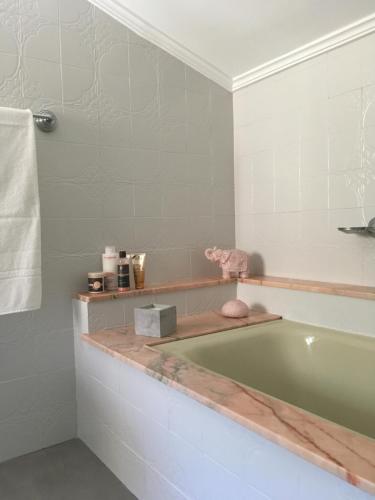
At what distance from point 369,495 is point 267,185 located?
1535 millimetres

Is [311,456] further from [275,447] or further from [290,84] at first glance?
[290,84]

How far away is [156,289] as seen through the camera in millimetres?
1828

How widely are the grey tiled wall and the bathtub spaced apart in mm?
536

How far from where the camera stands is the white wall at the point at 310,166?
5.54ft

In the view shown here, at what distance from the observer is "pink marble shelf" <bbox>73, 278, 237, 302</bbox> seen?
5.51 feet

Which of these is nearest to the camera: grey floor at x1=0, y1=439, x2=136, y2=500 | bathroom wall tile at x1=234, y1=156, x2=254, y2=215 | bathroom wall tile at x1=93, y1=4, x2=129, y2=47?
grey floor at x1=0, y1=439, x2=136, y2=500

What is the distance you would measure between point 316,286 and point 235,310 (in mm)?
354

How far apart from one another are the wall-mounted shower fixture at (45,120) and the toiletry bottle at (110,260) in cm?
52

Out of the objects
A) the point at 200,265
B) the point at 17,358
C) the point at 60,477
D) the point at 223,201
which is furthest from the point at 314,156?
the point at 60,477

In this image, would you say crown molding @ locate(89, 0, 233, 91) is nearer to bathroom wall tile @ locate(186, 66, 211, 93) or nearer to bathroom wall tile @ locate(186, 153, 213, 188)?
bathroom wall tile @ locate(186, 66, 211, 93)

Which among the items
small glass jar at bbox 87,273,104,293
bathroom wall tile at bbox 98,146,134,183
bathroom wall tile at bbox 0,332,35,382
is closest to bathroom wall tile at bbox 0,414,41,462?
bathroom wall tile at bbox 0,332,35,382

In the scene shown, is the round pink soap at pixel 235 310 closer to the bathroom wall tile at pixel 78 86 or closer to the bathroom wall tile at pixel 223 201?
the bathroom wall tile at pixel 223 201

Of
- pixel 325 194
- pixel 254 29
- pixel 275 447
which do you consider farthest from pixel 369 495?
pixel 254 29

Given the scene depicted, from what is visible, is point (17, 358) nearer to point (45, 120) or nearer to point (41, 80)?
point (45, 120)
